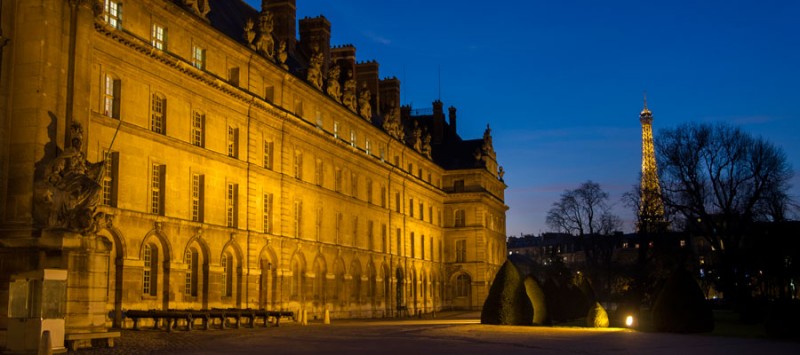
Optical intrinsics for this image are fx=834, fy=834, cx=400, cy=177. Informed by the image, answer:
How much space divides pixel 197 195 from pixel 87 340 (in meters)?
16.3

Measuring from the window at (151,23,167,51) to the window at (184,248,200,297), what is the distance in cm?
897

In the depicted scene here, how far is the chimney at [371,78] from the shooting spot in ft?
244

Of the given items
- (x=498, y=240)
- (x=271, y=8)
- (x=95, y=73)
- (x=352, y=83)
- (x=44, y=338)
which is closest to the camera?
(x=44, y=338)

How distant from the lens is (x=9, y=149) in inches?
886

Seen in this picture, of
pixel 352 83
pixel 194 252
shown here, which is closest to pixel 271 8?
pixel 352 83

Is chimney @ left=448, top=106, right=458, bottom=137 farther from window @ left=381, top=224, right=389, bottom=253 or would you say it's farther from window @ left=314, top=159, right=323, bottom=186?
window @ left=314, top=159, right=323, bottom=186

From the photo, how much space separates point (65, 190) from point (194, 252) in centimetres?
1575

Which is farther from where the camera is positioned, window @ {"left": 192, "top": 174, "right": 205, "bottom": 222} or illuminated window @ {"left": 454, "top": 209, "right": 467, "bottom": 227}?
illuminated window @ {"left": 454, "top": 209, "right": 467, "bottom": 227}

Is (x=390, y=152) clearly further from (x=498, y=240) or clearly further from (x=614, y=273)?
(x=498, y=240)

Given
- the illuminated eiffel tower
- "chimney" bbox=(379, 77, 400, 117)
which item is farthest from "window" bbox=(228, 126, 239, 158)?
"chimney" bbox=(379, 77, 400, 117)

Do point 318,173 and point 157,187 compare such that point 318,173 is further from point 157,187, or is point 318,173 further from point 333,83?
point 157,187

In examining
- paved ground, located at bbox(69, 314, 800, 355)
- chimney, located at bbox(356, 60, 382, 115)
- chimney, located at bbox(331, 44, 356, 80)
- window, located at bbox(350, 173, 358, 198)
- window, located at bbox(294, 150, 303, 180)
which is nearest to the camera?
paved ground, located at bbox(69, 314, 800, 355)

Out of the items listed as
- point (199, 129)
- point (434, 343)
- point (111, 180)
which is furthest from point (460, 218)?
point (434, 343)

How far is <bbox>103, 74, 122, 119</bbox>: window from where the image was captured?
3219 centimetres
